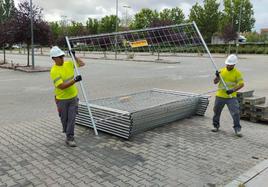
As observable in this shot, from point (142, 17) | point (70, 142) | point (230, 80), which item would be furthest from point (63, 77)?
point (142, 17)

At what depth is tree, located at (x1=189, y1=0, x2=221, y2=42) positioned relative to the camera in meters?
53.3

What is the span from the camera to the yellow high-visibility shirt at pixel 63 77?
16.1 ft

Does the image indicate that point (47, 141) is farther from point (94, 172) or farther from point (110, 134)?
point (94, 172)

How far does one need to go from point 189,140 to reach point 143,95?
2.96 m

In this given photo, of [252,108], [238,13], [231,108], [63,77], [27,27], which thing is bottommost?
[252,108]

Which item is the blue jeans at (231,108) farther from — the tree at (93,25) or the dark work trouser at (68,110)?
the tree at (93,25)

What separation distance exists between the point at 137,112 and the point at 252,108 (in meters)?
2.97

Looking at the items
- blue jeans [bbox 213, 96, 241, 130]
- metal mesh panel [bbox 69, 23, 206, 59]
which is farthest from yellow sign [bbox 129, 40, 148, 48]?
blue jeans [bbox 213, 96, 241, 130]

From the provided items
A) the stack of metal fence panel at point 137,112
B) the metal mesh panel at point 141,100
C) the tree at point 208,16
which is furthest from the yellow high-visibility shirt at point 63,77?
the tree at point 208,16

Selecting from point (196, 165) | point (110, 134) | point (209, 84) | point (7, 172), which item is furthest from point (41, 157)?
point (209, 84)

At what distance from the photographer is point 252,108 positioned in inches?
274

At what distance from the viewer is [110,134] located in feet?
19.2

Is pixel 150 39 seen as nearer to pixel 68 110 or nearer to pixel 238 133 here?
pixel 238 133

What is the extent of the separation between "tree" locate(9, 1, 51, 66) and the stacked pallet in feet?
54.3
